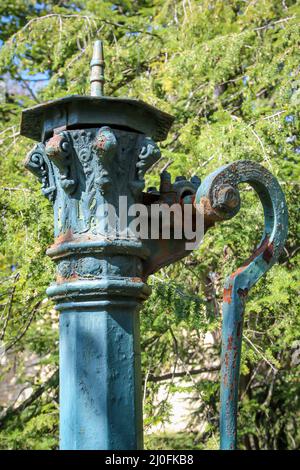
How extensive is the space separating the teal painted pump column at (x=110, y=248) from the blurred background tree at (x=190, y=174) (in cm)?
295

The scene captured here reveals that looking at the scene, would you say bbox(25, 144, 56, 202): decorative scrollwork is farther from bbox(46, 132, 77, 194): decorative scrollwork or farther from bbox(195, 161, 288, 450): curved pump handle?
bbox(195, 161, 288, 450): curved pump handle

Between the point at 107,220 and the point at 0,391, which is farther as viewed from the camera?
the point at 0,391

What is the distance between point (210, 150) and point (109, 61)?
1.97 metres

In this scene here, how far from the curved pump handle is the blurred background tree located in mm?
2962

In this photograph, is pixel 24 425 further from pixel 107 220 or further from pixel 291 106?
pixel 107 220

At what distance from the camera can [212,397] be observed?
24.4 ft

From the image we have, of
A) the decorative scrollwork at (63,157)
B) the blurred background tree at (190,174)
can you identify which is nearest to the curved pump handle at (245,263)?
the decorative scrollwork at (63,157)

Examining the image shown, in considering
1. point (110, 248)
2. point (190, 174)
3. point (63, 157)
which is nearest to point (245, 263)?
point (110, 248)

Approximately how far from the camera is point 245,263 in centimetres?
303

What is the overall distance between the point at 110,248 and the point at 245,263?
19.0 inches

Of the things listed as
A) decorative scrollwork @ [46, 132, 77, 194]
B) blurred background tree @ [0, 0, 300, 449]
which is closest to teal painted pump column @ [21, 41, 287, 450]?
decorative scrollwork @ [46, 132, 77, 194]

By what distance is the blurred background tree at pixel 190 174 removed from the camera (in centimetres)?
620
